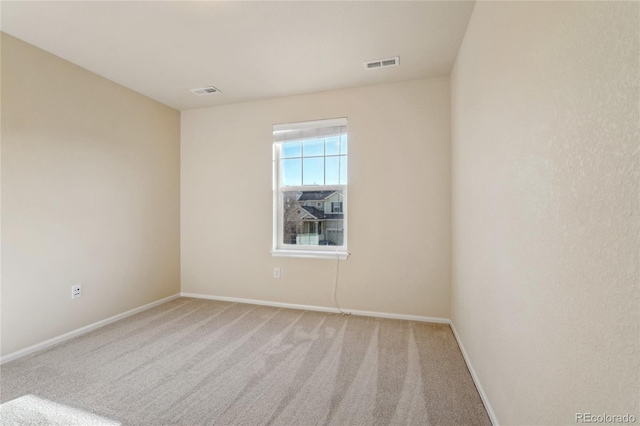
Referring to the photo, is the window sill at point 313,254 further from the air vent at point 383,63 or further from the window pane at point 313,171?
the air vent at point 383,63

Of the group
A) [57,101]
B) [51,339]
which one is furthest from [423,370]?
[57,101]

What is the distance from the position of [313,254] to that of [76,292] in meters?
2.40

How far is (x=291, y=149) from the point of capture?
3465 millimetres

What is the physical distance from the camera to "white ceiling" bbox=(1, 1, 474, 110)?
189cm

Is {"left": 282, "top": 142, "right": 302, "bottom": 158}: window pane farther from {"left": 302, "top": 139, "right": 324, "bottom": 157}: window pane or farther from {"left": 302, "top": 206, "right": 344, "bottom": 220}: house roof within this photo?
{"left": 302, "top": 206, "right": 344, "bottom": 220}: house roof

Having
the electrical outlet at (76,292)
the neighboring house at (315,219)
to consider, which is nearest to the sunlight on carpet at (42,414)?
the electrical outlet at (76,292)

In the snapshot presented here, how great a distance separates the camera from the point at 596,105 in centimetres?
70

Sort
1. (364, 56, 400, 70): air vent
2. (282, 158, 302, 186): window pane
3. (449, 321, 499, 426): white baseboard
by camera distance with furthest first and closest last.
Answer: (282, 158, 302, 186): window pane, (364, 56, 400, 70): air vent, (449, 321, 499, 426): white baseboard

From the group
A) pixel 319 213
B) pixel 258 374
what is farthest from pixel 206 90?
pixel 258 374

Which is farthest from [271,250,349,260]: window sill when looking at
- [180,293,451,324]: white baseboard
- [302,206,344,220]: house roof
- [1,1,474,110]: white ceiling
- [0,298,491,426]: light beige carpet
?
[1,1,474,110]: white ceiling

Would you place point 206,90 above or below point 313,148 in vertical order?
above

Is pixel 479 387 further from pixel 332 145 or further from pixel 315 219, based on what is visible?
pixel 332 145

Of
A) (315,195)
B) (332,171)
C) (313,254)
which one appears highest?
(332,171)

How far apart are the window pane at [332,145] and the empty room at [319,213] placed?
5cm
